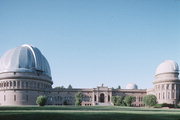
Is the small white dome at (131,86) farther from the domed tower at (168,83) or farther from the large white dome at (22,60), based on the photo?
the large white dome at (22,60)

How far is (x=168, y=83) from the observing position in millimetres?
95250

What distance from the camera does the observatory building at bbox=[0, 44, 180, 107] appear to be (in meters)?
90.8

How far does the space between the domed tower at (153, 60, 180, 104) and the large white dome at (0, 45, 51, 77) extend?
1681 inches

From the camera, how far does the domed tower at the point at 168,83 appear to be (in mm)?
94188

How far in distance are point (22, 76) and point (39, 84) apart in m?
7.51

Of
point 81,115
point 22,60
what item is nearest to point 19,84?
point 22,60

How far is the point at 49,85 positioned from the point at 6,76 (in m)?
18.1

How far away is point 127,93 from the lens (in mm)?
106188

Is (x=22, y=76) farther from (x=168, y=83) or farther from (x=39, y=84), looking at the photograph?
(x=168, y=83)

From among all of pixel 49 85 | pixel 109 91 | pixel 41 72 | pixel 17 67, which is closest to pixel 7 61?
pixel 17 67

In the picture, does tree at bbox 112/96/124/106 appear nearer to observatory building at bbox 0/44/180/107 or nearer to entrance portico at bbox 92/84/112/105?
observatory building at bbox 0/44/180/107

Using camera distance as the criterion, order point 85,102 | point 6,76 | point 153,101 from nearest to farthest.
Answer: point 153,101 → point 6,76 → point 85,102

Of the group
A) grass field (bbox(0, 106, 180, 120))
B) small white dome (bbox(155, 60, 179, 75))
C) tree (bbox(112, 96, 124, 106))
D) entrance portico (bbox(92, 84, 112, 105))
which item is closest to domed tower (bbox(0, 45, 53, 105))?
entrance portico (bbox(92, 84, 112, 105))

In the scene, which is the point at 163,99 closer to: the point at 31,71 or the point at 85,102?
the point at 85,102
